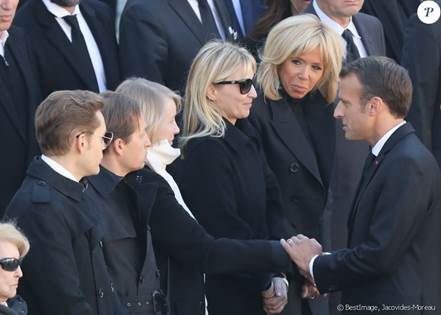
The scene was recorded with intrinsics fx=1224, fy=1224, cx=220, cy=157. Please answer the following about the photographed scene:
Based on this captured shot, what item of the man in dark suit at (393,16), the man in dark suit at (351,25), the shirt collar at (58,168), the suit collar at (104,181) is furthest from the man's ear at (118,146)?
the man in dark suit at (393,16)

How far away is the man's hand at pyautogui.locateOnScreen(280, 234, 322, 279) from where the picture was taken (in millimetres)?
6611

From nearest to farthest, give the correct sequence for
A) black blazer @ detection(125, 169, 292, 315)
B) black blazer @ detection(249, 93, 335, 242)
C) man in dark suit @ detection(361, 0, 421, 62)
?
black blazer @ detection(125, 169, 292, 315)
black blazer @ detection(249, 93, 335, 242)
man in dark suit @ detection(361, 0, 421, 62)

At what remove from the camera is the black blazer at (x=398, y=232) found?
5906 mm

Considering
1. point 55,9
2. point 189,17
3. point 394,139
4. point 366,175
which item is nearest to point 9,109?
point 55,9

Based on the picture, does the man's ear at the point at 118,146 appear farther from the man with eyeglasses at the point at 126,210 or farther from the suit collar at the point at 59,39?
the suit collar at the point at 59,39

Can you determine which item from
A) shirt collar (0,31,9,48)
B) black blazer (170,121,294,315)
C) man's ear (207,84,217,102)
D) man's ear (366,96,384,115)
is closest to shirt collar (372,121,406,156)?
man's ear (366,96,384,115)

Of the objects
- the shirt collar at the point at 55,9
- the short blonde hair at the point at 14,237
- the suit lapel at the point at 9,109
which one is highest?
the shirt collar at the point at 55,9

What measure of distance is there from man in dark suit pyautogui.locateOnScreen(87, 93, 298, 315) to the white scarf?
0.10 metres

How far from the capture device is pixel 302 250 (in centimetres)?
664

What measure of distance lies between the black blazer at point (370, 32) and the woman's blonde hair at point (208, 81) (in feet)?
5.06

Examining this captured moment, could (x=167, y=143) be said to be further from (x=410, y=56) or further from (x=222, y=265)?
(x=410, y=56)

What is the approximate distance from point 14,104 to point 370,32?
2.79 meters

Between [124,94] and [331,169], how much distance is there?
1.76 m

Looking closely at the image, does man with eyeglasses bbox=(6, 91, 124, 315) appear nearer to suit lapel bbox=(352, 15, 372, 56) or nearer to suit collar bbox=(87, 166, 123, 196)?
suit collar bbox=(87, 166, 123, 196)
